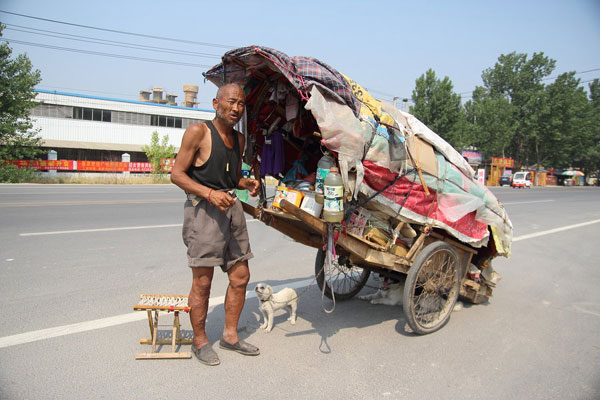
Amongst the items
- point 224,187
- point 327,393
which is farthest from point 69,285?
point 327,393

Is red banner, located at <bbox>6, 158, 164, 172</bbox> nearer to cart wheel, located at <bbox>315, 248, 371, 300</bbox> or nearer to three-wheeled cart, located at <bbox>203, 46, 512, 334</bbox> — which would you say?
cart wheel, located at <bbox>315, 248, 371, 300</bbox>

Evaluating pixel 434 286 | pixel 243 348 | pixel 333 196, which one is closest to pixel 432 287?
pixel 434 286

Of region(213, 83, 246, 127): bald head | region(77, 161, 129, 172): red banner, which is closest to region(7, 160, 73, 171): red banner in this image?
region(77, 161, 129, 172): red banner

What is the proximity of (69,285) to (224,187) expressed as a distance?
2793mm

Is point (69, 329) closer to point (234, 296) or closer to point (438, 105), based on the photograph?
point (234, 296)

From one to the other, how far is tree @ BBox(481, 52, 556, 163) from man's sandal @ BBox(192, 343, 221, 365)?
2435 inches

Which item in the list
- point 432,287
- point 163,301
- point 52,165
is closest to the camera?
point 163,301

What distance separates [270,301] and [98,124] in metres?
38.6

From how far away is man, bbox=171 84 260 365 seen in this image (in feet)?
10.2

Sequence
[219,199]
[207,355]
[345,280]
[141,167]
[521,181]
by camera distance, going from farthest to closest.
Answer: [521,181], [141,167], [345,280], [207,355], [219,199]

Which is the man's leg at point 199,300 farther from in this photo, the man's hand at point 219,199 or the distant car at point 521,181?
the distant car at point 521,181

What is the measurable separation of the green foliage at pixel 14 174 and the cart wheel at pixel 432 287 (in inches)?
986

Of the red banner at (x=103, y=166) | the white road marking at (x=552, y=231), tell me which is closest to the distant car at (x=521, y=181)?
the white road marking at (x=552, y=231)

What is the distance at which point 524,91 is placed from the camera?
198 feet
